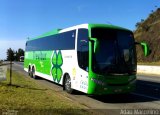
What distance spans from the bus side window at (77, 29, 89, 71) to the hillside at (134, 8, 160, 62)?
45.5 meters

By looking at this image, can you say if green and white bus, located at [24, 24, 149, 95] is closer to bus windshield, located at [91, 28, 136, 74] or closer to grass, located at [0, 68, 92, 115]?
bus windshield, located at [91, 28, 136, 74]

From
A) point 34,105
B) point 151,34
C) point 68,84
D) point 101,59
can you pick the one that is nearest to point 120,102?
point 101,59

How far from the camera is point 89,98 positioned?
16.3 meters

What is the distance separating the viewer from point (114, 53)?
15.2 meters

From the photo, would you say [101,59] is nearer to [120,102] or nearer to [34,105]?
[120,102]

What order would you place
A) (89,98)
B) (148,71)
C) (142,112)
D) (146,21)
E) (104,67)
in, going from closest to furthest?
(142,112) < (104,67) < (89,98) < (148,71) < (146,21)

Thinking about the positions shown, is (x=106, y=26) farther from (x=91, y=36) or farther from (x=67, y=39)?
(x=67, y=39)

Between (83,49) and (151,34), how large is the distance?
5233cm

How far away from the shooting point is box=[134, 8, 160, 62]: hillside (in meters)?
62.2

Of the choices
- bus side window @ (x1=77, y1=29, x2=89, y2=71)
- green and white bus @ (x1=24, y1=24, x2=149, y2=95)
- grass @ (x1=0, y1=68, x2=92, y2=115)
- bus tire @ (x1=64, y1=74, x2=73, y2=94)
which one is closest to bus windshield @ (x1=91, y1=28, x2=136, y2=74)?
green and white bus @ (x1=24, y1=24, x2=149, y2=95)

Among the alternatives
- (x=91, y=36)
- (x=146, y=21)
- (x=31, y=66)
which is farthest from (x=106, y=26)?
(x=146, y=21)

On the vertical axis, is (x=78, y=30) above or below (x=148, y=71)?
above

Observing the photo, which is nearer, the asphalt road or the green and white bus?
the asphalt road

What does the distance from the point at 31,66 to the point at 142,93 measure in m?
14.5
